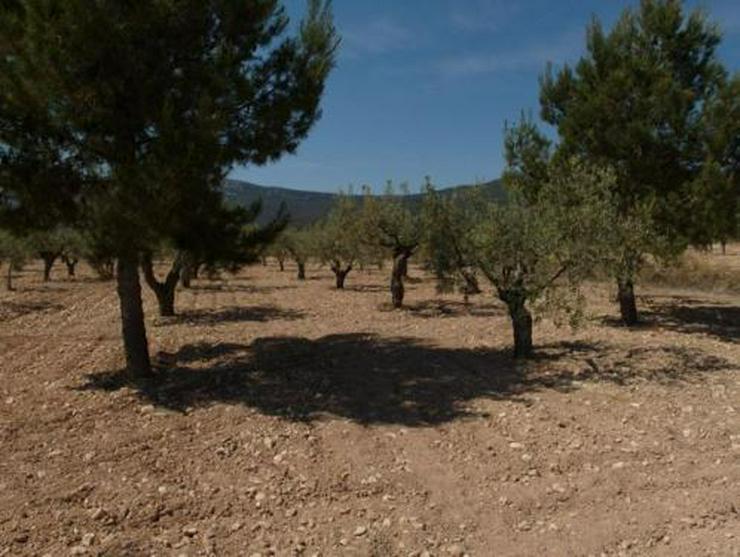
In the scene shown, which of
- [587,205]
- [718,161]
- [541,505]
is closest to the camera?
[541,505]

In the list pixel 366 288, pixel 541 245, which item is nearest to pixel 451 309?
pixel 541 245

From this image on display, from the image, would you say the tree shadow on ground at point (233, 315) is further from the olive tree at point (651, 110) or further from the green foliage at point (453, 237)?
the olive tree at point (651, 110)

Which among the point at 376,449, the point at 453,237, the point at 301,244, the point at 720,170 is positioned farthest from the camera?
the point at 301,244

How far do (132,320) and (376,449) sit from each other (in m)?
5.53

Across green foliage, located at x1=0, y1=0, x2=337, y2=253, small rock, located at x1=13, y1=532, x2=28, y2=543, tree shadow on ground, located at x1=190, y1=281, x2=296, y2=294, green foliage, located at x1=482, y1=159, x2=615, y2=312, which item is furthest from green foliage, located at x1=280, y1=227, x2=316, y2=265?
small rock, located at x1=13, y1=532, x2=28, y2=543

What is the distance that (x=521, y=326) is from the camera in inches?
478

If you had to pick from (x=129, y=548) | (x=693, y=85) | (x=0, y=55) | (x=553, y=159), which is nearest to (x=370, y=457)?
(x=129, y=548)

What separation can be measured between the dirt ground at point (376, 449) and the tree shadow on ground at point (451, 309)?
17.6ft

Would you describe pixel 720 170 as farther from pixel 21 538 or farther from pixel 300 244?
pixel 300 244

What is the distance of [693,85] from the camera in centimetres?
1612

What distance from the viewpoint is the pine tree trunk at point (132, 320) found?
35.6ft

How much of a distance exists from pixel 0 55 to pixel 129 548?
753 cm

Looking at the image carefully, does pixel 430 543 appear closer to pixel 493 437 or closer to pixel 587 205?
pixel 493 437

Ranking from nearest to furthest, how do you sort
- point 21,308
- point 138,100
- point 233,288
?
point 138,100
point 21,308
point 233,288
